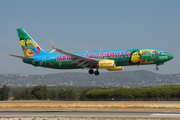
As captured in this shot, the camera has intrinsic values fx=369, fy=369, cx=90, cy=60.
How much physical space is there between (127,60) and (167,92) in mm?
54666

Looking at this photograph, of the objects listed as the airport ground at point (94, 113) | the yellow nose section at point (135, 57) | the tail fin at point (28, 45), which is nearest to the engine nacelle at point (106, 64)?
the yellow nose section at point (135, 57)

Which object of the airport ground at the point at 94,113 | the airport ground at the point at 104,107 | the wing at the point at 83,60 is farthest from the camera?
the wing at the point at 83,60

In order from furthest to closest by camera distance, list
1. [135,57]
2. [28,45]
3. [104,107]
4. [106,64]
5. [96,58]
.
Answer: [28,45] → [104,107] → [96,58] → [106,64] → [135,57]

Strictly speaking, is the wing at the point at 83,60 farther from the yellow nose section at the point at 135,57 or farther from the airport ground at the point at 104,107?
the airport ground at the point at 104,107

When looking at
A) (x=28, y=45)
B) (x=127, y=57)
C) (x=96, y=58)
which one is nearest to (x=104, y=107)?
(x=96, y=58)

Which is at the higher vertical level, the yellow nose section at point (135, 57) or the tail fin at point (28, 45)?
the tail fin at point (28, 45)

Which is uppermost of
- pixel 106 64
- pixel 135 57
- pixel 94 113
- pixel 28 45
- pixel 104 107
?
pixel 28 45

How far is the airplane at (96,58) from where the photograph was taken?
59.5m

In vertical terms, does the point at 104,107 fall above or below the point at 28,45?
below

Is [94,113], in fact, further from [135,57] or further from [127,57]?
[135,57]

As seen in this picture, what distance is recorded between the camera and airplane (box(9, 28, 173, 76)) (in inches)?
2341

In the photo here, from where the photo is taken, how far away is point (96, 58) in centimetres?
6278

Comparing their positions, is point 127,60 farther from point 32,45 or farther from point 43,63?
point 32,45

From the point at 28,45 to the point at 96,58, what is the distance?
1692cm
